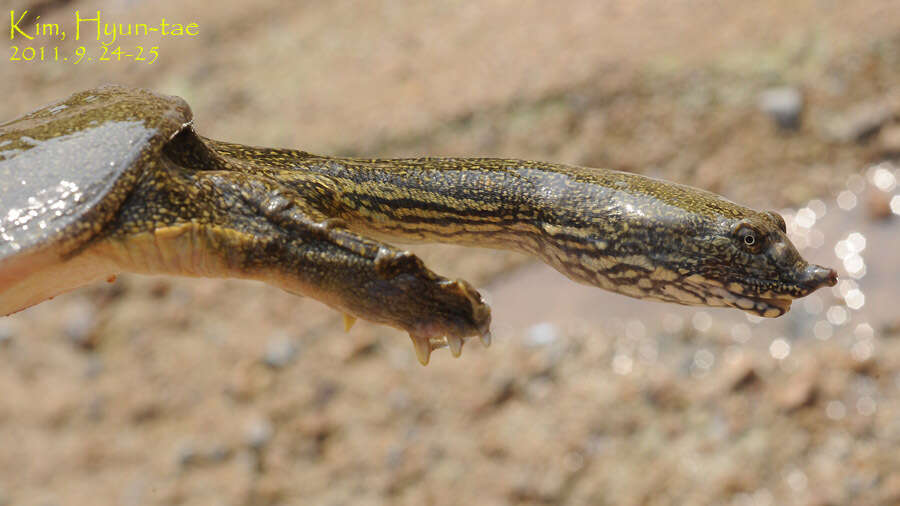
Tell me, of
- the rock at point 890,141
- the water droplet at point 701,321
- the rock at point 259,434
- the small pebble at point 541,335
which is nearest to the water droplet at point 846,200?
the rock at point 890,141

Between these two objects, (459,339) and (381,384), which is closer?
(459,339)

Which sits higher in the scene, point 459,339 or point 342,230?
point 342,230

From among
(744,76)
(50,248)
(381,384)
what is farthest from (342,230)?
(744,76)

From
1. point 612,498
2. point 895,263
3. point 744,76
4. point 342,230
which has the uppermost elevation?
point 744,76

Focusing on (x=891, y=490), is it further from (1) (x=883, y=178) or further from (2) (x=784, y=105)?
(2) (x=784, y=105)

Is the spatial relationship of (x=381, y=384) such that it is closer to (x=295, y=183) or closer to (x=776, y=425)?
(x=776, y=425)

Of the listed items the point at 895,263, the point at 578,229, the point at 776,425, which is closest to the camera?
the point at 578,229

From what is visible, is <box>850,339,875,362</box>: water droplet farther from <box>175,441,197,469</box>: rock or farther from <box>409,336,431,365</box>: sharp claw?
<box>175,441,197,469</box>: rock
